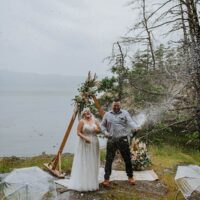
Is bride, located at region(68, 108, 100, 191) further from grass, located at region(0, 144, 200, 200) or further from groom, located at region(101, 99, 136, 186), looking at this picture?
grass, located at region(0, 144, 200, 200)

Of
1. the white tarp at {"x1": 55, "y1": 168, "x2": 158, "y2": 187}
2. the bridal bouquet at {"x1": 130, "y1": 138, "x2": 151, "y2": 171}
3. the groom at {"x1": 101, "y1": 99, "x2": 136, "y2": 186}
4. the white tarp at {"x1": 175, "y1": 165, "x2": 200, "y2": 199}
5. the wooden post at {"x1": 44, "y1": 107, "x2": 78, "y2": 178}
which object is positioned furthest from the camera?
the bridal bouquet at {"x1": 130, "y1": 138, "x2": 151, "y2": 171}

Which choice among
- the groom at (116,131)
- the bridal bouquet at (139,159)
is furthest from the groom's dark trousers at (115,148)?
the bridal bouquet at (139,159)

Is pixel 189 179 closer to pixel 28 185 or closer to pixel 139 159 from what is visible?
pixel 28 185

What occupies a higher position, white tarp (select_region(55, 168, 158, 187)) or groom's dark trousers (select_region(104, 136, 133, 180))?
groom's dark trousers (select_region(104, 136, 133, 180))

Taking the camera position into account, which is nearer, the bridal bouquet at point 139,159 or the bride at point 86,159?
the bride at point 86,159

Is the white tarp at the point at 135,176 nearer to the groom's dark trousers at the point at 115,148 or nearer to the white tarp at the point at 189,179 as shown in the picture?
the groom's dark trousers at the point at 115,148

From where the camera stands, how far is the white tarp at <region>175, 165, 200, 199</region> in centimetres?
798

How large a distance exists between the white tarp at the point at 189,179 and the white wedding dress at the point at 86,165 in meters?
2.47

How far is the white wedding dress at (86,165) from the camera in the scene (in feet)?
32.4

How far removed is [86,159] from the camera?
1001 centimetres

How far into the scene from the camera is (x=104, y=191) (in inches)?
392

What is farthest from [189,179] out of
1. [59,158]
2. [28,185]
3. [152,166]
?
[152,166]

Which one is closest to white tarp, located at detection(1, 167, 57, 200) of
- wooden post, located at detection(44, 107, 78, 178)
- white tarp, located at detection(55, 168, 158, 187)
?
white tarp, located at detection(55, 168, 158, 187)

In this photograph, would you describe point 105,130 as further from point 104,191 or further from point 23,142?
point 23,142
